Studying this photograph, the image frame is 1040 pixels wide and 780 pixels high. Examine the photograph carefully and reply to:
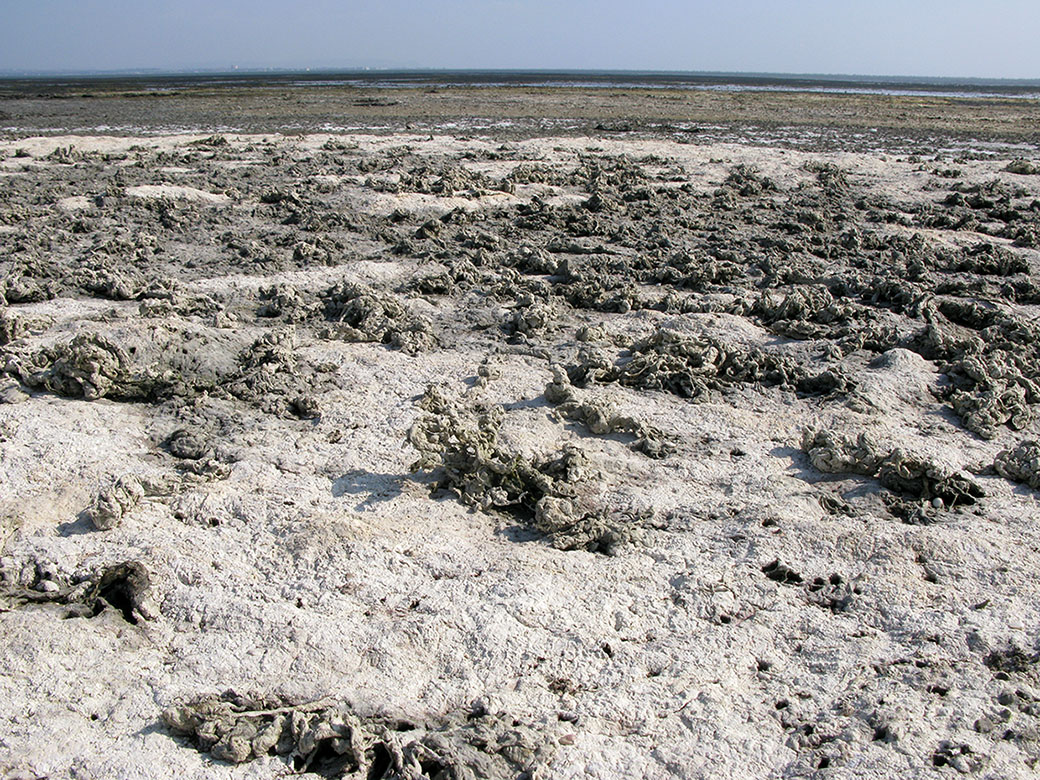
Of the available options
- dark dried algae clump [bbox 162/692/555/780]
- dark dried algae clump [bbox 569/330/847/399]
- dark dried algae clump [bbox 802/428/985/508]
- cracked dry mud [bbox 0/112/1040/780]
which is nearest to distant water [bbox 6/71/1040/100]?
cracked dry mud [bbox 0/112/1040/780]

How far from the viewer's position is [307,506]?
4074 millimetres

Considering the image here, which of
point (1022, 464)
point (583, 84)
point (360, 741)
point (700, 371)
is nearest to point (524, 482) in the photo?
point (360, 741)

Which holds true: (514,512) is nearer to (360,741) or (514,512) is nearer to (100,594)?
(360,741)

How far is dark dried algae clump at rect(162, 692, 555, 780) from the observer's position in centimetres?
261

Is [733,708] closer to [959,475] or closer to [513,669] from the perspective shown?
[513,669]

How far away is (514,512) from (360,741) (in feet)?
5.48

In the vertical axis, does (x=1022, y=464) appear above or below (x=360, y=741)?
above

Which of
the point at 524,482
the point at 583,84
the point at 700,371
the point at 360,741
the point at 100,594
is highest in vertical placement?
the point at 583,84

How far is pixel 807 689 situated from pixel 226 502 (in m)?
Answer: 2.98

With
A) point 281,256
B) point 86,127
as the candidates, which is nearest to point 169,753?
point 281,256

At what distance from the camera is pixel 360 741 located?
2660 millimetres

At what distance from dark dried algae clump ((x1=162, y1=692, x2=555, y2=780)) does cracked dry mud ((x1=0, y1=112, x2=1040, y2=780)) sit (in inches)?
0.6

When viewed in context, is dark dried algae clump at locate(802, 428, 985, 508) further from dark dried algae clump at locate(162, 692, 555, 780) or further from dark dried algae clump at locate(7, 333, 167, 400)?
dark dried algae clump at locate(7, 333, 167, 400)

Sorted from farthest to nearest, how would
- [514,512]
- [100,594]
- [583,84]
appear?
[583,84] → [514,512] → [100,594]
